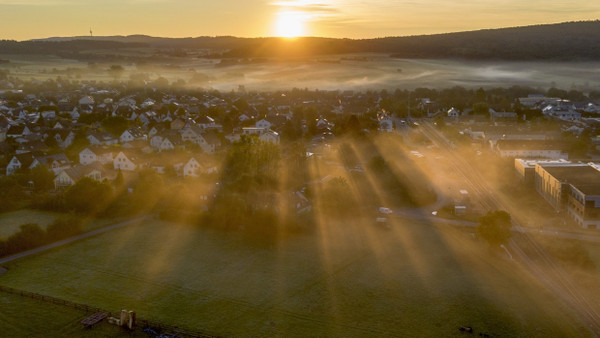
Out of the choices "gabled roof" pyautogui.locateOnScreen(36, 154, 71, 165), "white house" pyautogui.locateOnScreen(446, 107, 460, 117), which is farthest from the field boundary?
"white house" pyautogui.locateOnScreen(446, 107, 460, 117)

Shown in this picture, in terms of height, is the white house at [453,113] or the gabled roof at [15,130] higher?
the gabled roof at [15,130]

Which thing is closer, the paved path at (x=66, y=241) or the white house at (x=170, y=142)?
the paved path at (x=66, y=241)

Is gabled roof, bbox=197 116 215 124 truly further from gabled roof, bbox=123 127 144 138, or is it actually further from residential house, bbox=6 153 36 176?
residential house, bbox=6 153 36 176

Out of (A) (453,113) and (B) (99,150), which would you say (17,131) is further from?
(A) (453,113)

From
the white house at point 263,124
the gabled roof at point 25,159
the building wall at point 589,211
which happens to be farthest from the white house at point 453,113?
the gabled roof at point 25,159

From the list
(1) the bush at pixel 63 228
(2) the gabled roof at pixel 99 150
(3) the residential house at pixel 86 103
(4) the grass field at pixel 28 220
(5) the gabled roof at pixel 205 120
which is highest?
(3) the residential house at pixel 86 103

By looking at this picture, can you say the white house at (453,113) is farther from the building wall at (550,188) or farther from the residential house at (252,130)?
the building wall at (550,188)

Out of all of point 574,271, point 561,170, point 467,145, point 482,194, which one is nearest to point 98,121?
point 467,145

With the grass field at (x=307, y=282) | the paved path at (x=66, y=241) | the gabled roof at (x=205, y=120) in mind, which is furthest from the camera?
the gabled roof at (x=205, y=120)
